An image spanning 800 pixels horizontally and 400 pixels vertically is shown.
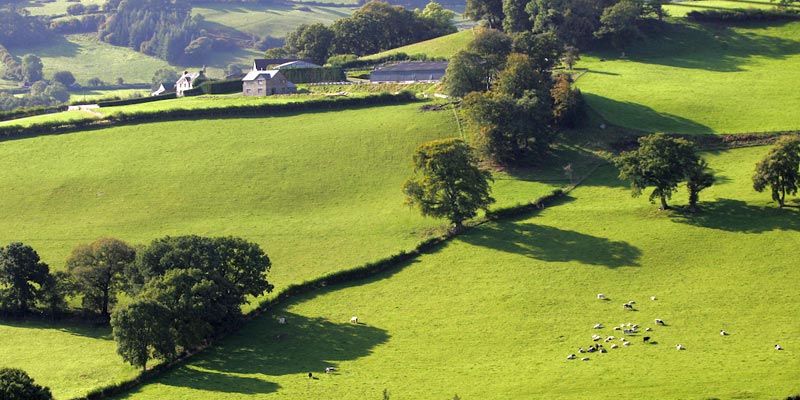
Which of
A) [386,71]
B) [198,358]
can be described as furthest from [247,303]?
[386,71]

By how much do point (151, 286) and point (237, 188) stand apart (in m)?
35.6

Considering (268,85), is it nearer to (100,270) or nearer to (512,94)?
(512,94)

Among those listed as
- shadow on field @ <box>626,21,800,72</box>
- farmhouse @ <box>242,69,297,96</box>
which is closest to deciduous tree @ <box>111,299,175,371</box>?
farmhouse @ <box>242,69,297,96</box>

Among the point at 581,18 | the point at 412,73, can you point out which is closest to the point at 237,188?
the point at 412,73

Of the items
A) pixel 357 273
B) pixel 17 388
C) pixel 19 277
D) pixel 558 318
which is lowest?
pixel 558 318

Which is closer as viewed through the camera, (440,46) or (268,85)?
(268,85)

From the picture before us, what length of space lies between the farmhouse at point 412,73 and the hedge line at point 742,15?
51442 millimetres

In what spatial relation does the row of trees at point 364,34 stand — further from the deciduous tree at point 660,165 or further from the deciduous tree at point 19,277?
the deciduous tree at point 19,277

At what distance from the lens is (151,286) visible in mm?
74562

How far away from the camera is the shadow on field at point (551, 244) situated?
287 ft

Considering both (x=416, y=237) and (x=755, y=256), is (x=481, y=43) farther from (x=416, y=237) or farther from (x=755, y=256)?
(x=755, y=256)

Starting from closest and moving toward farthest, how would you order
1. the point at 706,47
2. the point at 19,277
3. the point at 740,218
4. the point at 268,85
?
1. the point at 19,277
2. the point at 740,218
3. the point at 268,85
4. the point at 706,47

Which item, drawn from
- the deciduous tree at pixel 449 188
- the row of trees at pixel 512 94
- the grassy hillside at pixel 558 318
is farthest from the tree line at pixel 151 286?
the row of trees at pixel 512 94

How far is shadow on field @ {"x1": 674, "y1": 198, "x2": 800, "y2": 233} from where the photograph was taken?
9012cm
